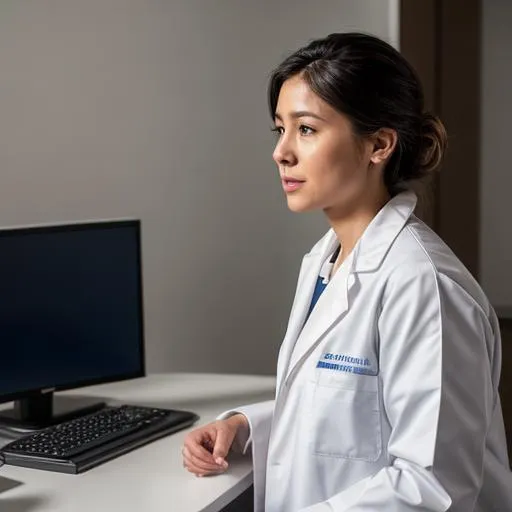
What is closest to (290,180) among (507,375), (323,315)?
(323,315)

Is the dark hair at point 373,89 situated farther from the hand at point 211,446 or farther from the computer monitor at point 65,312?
the computer monitor at point 65,312

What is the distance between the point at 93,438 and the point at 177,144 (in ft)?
3.45

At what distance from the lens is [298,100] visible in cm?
162

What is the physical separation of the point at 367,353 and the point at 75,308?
772 mm

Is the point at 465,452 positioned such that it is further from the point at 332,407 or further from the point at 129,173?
the point at 129,173

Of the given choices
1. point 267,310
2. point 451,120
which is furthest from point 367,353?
point 451,120

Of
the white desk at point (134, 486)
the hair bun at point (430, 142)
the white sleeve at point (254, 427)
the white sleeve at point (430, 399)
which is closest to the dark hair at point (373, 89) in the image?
the hair bun at point (430, 142)

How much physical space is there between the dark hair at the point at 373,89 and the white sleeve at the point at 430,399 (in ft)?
0.81

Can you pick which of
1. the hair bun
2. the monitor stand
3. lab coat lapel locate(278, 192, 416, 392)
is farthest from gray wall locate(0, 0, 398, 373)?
lab coat lapel locate(278, 192, 416, 392)

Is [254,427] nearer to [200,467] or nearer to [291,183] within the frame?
[200,467]

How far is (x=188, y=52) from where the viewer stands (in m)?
2.67

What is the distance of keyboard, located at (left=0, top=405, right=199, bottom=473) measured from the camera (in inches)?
69.5

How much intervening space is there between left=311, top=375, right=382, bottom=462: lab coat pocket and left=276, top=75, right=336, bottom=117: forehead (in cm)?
43

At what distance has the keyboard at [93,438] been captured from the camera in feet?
5.79
